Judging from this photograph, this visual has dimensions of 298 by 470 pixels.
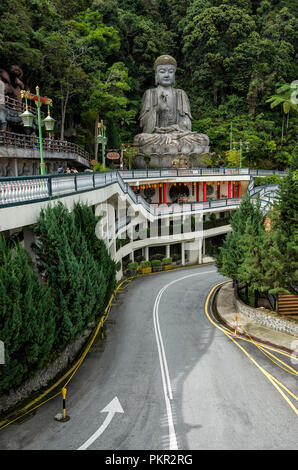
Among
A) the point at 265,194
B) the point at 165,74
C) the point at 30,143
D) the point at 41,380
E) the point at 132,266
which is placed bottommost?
the point at 132,266

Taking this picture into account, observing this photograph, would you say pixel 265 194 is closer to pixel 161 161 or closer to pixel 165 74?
pixel 161 161

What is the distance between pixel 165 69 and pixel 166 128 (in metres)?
8.77

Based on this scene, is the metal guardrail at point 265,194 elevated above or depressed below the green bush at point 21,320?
above

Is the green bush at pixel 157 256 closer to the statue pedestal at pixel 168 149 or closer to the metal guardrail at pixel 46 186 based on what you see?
the metal guardrail at pixel 46 186

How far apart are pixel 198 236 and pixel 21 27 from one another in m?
26.0

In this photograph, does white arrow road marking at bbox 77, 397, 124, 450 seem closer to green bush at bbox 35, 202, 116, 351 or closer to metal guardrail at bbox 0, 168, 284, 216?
green bush at bbox 35, 202, 116, 351

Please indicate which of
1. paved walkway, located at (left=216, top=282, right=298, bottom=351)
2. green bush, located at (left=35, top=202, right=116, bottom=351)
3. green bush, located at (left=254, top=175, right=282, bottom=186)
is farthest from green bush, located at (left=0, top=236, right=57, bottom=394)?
green bush, located at (left=254, top=175, right=282, bottom=186)

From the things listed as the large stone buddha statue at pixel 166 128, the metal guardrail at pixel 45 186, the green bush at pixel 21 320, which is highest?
the large stone buddha statue at pixel 166 128

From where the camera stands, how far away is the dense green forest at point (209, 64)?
48.5m

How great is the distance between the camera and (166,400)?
38.6ft

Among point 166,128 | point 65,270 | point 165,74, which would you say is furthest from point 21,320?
point 165,74

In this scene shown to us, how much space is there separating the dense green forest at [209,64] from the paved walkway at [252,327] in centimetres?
2901

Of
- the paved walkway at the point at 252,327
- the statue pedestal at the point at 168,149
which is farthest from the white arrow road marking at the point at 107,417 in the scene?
the statue pedestal at the point at 168,149
